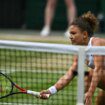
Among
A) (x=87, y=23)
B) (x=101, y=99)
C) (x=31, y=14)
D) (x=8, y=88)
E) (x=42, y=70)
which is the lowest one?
(x=42, y=70)

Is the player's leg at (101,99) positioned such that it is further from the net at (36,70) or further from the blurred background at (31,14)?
the blurred background at (31,14)

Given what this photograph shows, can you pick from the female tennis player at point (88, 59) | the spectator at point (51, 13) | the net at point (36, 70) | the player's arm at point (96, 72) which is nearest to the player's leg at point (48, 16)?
the spectator at point (51, 13)

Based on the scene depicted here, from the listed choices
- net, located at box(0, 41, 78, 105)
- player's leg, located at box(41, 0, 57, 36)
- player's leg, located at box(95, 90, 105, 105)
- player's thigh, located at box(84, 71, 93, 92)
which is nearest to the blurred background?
player's leg, located at box(41, 0, 57, 36)

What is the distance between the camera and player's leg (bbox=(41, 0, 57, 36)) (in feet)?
41.2

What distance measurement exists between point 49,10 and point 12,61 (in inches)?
129

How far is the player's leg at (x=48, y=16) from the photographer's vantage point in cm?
1255

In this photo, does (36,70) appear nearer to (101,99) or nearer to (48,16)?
(101,99)

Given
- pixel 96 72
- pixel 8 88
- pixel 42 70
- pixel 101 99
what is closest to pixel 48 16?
pixel 42 70

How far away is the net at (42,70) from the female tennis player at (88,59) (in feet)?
0.42

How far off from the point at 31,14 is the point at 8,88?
8.02 metres

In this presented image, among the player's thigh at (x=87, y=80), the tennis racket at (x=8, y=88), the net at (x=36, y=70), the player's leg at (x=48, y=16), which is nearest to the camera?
the net at (x=36, y=70)

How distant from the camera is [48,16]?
498 inches

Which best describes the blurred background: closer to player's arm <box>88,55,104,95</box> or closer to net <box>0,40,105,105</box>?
net <box>0,40,105,105</box>

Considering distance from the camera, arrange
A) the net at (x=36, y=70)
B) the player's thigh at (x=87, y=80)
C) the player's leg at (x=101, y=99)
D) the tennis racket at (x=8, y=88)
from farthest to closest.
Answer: the player's leg at (x=101, y=99), the player's thigh at (x=87, y=80), the tennis racket at (x=8, y=88), the net at (x=36, y=70)
